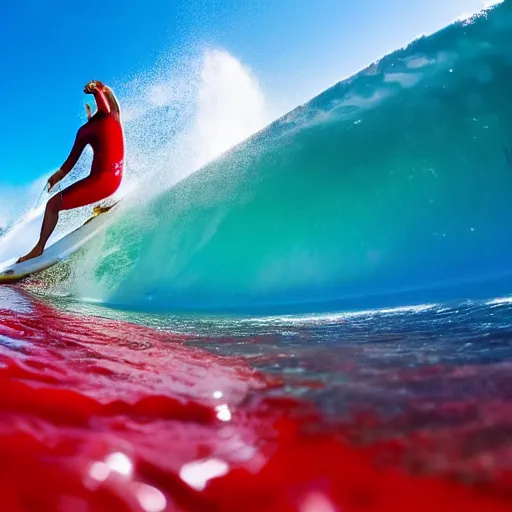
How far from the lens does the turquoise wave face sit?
7.58 ft

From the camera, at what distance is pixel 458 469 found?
40 cm

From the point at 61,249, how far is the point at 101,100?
1.49m

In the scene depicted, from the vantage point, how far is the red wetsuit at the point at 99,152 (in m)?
3.86

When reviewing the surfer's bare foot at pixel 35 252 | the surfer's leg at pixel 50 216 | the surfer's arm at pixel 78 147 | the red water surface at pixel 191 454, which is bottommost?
the red water surface at pixel 191 454

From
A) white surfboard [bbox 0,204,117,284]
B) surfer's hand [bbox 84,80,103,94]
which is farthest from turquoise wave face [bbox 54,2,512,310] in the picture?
surfer's hand [bbox 84,80,103,94]

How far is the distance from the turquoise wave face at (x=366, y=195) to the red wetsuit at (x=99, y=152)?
4.05 feet

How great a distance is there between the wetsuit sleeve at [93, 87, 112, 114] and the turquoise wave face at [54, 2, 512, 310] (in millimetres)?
1480

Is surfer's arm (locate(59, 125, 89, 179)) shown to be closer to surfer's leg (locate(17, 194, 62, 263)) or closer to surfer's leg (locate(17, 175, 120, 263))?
surfer's leg (locate(17, 175, 120, 263))

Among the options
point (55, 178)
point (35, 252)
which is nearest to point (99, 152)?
point (55, 178)

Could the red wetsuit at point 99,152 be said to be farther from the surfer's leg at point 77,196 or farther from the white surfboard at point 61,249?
the white surfboard at point 61,249

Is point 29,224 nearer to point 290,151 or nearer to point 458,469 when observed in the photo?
point 290,151

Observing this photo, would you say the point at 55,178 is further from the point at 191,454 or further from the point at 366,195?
the point at 191,454

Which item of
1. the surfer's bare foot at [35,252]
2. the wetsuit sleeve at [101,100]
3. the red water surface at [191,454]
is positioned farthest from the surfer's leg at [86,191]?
the red water surface at [191,454]

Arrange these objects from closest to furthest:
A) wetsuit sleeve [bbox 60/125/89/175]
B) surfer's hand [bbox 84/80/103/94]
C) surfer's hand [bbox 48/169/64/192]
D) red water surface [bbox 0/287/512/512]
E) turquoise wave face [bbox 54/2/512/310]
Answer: red water surface [bbox 0/287/512/512] → turquoise wave face [bbox 54/2/512/310] → surfer's hand [bbox 84/80/103/94] → wetsuit sleeve [bbox 60/125/89/175] → surfer's hand [bbox 48/169/64/192]
